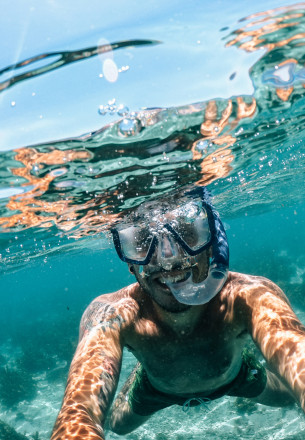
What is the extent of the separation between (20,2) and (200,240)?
4241mm

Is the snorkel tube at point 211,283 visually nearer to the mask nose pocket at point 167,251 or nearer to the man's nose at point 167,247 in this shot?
the mask nose pocket at point 167,251

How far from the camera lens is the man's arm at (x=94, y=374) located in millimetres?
3148

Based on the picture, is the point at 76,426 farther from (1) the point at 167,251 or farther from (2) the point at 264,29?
(2) the point at 264,29

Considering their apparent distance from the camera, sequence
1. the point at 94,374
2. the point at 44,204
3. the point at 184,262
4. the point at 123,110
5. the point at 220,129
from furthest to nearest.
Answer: the point at 44,204 → the point at 220,129 → the point at 123,110 → the point at 184,262 → the point at 94,374

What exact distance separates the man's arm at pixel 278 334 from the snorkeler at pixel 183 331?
1 cm

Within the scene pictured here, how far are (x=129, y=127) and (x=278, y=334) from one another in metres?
4.52

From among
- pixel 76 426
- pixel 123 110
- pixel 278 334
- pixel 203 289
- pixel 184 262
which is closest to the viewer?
pixel 76 426

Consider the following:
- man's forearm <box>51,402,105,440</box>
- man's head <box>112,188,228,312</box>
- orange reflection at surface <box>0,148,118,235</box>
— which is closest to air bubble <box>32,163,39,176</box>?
orange reflection at surface <box>0,148,118,235</box>

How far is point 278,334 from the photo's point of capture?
363cm

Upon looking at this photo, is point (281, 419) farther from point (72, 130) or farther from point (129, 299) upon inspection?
point (72, 130)

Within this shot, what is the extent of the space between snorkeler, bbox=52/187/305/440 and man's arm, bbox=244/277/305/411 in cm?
1

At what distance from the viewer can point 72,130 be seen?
6.02 meters

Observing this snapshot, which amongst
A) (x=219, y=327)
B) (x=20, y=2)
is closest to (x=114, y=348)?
(x=219, y=327)

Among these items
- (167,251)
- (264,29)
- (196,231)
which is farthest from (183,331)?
(264,29)
